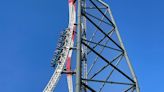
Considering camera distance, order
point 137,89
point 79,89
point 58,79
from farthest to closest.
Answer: point 58,79 → point 137,89 → point 79,89

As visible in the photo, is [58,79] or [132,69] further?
[58,79]

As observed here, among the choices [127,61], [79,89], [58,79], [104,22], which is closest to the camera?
[79,89]

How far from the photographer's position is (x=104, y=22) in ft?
55.6

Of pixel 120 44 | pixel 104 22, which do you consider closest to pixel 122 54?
pixel 120 44

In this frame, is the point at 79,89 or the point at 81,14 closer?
the point at 79,89

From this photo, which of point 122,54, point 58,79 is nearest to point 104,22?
point 122,54

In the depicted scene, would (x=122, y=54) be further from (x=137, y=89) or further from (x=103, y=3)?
(x=103, y=3)

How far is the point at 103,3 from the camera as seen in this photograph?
1788cm

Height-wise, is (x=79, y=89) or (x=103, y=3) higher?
(x=103, y=3)

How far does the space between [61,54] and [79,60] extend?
45.6 meters

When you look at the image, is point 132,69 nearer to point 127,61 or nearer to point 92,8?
point 127,61

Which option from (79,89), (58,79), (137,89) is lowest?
(79,89)

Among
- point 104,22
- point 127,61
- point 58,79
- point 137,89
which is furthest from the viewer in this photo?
point 58,79

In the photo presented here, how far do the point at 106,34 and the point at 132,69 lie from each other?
1.80 meters
